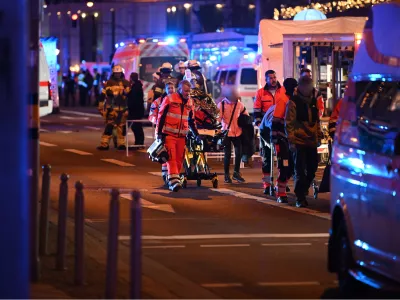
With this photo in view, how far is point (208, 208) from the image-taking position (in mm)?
16672

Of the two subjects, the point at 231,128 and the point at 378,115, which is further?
the point at 231,128

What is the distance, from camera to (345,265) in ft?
33.3

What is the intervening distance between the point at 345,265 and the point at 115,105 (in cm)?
1799

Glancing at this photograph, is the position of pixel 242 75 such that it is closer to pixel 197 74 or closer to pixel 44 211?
pixel 197 74

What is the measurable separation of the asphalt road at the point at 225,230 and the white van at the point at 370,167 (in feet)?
2.02

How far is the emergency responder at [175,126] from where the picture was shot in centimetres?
1855

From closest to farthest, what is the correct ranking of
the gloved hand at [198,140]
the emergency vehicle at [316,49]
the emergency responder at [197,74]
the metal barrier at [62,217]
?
the metal barrier at [62,217]
the gloved hand at [198,140]
the emergency responder at [197,74]
the emergency vehicle at [316,49]

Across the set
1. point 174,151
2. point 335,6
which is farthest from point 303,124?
point 335,6

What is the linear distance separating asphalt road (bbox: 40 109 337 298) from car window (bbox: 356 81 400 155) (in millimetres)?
1446

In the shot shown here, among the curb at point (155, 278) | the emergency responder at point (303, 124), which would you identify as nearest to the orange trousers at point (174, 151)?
the emergency responder at point (303, 124)

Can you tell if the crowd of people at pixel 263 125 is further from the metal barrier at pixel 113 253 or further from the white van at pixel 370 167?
the metal barrier at pixel 113 253

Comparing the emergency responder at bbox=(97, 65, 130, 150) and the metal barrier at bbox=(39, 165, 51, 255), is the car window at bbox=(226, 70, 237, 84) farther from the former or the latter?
the metal barrier at bbox=(39, 165, 51, 255)

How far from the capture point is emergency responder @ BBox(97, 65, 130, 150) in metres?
27.6

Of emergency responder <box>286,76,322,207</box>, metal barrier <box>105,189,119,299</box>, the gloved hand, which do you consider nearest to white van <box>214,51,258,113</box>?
the gloved hand
